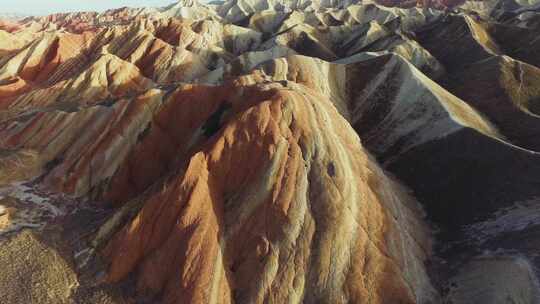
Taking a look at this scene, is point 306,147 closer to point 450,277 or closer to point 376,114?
point 450,277

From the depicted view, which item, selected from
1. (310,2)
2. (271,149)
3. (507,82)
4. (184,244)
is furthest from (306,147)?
(310,2)

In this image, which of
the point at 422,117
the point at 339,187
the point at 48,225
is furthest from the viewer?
the point at 422,117

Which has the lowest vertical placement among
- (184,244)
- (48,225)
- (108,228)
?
(48,225)

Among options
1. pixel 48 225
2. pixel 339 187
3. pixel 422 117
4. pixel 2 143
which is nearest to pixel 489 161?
pixel 422 117

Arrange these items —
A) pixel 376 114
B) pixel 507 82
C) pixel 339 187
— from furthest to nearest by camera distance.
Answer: pixel 507 82
pixel 376 114
pixel 339 187

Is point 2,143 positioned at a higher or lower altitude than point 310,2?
higher

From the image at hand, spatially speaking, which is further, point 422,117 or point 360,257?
point 422,117

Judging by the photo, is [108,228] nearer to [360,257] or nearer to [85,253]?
[85,253]
